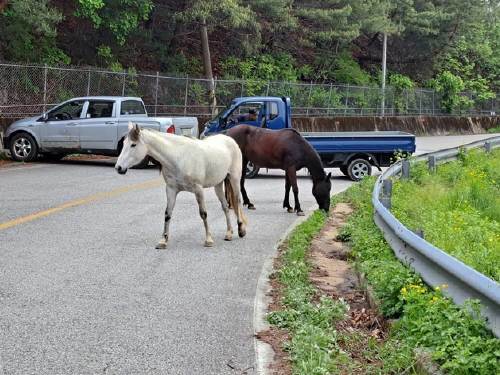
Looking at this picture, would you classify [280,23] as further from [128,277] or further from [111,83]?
[128,277]

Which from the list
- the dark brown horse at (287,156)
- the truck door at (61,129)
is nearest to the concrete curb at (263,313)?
the dark brown horse at (287,156)

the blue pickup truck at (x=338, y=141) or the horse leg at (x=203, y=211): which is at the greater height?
the blue pickup truck at (x=338, y=141)

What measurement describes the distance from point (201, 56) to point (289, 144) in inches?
1049

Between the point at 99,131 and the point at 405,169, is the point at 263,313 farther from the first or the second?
the point at 99,131

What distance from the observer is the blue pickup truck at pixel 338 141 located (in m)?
20.1

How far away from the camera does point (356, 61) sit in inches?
2148

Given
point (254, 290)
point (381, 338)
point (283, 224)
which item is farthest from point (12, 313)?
point (283, 224)

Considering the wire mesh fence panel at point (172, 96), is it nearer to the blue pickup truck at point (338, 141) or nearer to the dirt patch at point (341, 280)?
the blue pickup truck at point (338, 141)

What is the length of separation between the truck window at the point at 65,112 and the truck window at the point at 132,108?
1.21 metres

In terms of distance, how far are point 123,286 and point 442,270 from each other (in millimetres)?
3345

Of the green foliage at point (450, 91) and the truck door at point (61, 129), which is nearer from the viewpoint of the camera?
the truck door at point (61, 129)

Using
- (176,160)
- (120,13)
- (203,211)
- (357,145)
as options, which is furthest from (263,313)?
(120,13)

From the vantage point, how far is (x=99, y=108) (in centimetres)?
2239

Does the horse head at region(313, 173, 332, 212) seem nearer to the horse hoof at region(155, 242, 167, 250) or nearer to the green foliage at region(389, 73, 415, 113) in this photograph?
the horse hoof at region(155, 242, 167, 250)
